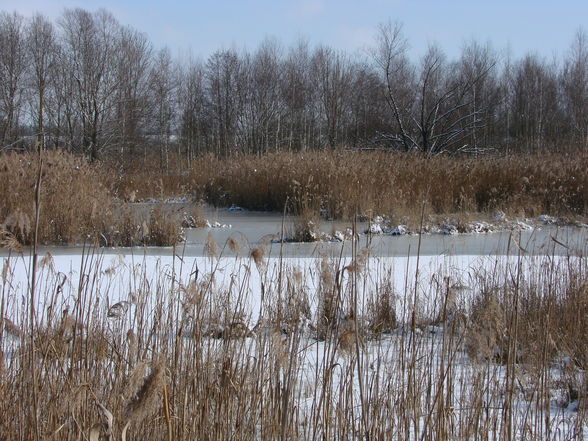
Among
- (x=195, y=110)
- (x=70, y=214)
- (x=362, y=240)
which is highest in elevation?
(x=195, y=110)

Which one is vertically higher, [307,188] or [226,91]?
A: [226,91]

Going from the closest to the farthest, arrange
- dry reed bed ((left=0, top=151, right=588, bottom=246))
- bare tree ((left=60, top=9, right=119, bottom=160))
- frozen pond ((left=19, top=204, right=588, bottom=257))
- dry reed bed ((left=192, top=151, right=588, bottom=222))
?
1. frozen pond ((left=19, top=204, right=588, bottom=257))
2. dry reed bed ((left=0, top=151, right=588, bottom=246))
3. dry reed bed ((left=192, top=151, right=588, bottom=222))
4. bare tree ((left=60, top=9, right=119, bottom=160))

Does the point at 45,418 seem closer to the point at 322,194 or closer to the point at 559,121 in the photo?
the point at 322,194

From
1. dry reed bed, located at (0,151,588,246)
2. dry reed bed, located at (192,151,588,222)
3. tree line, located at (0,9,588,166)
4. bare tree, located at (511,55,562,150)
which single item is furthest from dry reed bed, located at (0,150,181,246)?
bare tree, located at (511,55,562,150)

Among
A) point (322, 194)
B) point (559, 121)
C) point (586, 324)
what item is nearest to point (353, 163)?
point (322, 194)

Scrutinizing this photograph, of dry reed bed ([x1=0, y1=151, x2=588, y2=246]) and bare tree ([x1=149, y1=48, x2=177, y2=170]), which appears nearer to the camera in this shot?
dry reed bed ([x1=0, y1=151, x2=588, y2=246])

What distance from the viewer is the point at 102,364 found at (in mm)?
2207

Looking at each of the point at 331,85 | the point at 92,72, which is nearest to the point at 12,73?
the point at 92,72

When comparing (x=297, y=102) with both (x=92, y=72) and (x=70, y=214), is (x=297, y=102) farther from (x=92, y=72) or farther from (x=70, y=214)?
(x=70, y=214)

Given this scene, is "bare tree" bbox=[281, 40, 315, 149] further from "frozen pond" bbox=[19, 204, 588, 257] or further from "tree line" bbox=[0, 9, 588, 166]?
"frozen pond" bbox=[19, 204, 588, 257]

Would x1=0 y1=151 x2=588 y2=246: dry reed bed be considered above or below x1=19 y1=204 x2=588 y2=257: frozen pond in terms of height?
above

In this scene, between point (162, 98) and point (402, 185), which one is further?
point (162, 98)

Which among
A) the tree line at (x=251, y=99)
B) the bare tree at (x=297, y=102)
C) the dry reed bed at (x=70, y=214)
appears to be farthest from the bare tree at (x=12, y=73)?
the dry reed bed at (x=70, y=214)

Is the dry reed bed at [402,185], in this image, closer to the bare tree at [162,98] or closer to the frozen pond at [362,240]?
the frozen pond at [362,240]
